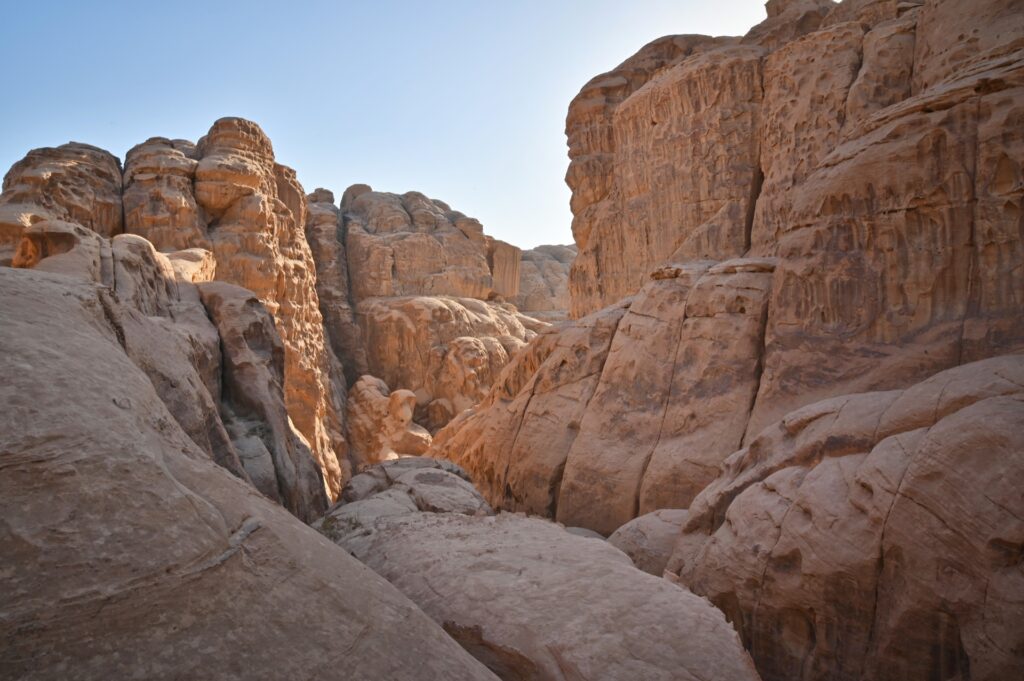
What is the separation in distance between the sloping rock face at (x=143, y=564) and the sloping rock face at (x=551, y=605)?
654mm

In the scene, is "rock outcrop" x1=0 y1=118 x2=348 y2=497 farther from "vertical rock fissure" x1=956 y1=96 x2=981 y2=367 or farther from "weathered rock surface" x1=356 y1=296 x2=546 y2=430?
"vertical rock fissure" x1=956 y1=96 x2=981 y2=367

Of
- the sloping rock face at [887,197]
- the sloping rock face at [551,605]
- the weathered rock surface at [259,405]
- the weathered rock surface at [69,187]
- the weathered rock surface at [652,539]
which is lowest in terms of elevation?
the weathered rock surface at [652,539]

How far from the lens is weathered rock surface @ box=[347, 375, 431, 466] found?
69.3 feet

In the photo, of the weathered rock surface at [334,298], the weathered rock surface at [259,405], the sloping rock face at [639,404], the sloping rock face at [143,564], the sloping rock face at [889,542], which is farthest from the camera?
the weathered rock surface at [334,298]

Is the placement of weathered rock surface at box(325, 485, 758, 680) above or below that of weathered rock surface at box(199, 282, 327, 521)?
below

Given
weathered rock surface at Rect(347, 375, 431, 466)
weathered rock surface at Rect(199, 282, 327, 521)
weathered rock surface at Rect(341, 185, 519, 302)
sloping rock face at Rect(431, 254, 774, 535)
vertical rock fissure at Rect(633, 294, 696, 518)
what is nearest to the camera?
weathered rock surface at Rect(199, 282, 327, 521)

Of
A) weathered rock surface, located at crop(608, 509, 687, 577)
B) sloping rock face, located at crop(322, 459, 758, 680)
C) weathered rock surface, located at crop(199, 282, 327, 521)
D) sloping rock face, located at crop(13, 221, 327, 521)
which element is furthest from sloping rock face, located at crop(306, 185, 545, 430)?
sloping rock face, located at crop(322, 459, 758, 680)

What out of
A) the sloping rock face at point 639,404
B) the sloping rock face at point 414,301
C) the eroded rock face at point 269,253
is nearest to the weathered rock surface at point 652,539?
the sloping rock face at point 639,404

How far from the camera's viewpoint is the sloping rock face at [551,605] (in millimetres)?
3561

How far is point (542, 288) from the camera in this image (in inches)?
1373

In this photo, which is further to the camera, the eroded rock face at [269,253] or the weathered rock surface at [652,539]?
the eroded rock face at [269,253]

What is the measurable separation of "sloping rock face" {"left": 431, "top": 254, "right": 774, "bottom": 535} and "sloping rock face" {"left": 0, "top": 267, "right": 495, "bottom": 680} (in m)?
5.39

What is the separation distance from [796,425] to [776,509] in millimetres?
959

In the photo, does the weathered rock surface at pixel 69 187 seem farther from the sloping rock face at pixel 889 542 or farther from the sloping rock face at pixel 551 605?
the sloping rock face at pixel 889 542
